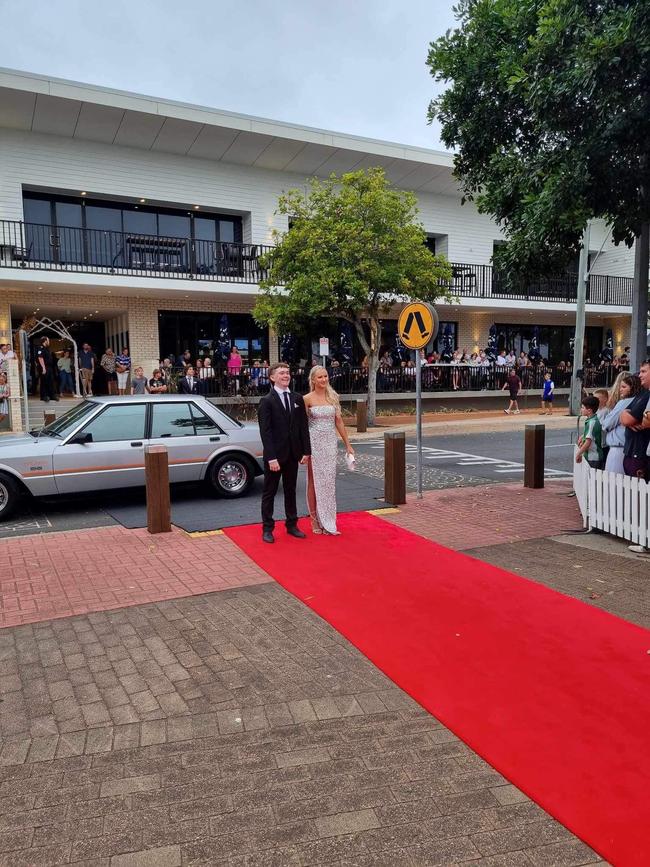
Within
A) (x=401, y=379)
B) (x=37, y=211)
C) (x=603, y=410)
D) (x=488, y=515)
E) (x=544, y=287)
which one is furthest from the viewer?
(x=544, y=287)

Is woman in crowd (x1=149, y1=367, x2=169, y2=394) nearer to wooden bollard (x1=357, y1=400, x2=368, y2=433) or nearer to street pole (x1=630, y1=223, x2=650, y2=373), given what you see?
wooden bollard (x1=357, y1=400, x2=368, y2=433)

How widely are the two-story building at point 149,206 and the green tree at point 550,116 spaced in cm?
1231

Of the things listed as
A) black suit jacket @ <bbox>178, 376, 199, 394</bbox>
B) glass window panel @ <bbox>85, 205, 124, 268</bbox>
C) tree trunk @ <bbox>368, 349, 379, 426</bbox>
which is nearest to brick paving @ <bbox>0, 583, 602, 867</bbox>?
black suit jacket @ <bbox>178, 376, 199, 394</bbox>

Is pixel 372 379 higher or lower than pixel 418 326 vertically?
lower

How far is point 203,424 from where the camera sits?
9102 mm

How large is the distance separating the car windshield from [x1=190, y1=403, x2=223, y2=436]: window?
1311mm

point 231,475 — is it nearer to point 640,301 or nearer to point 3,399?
point 640,301

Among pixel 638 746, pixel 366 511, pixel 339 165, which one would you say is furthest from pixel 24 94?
pixel 638 746

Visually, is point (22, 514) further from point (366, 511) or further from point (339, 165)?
point (339, 165)

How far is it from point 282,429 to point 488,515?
2937 mm

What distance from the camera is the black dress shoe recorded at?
695 cm

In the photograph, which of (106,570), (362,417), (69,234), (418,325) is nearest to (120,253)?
(69,234)

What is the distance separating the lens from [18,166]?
19484 mm

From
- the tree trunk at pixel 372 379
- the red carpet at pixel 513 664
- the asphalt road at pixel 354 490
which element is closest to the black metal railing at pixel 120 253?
the tree trunk at pixel 372 379
